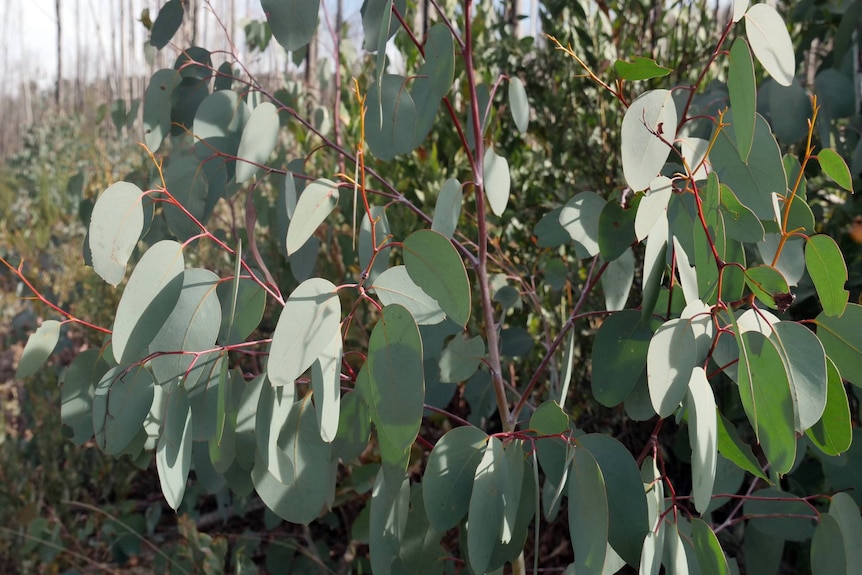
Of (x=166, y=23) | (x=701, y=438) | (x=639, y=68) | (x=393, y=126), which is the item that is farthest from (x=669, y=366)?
(x=166, y=23)

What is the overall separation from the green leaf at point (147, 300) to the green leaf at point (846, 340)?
59 centimetres

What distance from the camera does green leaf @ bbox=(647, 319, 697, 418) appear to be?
607 mm

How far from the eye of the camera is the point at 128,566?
200cm

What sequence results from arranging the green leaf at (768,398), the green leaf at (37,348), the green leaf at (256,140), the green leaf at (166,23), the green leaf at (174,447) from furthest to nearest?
the green leaf at (166,23) → the green leaf at (256,140) → the green leaf at (37,348) → the green leaf at (174,447) → the green leaf at (768,398)

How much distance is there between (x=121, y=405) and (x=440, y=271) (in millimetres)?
343

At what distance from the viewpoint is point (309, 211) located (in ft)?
2.24

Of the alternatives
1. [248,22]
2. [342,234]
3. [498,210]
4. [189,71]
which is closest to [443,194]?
[498,210]

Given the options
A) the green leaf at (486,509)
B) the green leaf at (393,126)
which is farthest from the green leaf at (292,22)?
the green leaf at (486,509)

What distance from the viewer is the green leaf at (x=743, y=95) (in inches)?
22.9

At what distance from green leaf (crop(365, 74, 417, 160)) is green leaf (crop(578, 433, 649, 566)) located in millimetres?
368

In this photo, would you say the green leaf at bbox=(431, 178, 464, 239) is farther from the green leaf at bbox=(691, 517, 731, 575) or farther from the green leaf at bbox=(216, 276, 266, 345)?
the green leaf at bbox=(691, 517, 731, 575)

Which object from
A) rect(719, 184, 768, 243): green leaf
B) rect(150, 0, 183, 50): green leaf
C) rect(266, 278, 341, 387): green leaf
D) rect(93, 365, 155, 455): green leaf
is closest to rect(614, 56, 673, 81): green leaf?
rect(719, 184, 768, 243): green leaf

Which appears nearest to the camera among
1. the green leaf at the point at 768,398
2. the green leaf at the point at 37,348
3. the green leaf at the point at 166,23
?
the green leaf at the point at 768,398

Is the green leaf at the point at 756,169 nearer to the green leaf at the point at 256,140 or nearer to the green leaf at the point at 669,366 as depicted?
the green leaf at the point at 669,366
